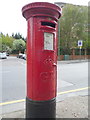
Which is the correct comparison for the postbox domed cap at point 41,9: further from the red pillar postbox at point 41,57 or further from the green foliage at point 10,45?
the green foliage at point 10,45

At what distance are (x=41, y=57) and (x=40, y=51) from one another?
0.10 meters

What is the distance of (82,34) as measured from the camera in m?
22.6

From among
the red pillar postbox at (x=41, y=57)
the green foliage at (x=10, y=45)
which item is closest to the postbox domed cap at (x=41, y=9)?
the red pillar postbox at (x=41, y=57)

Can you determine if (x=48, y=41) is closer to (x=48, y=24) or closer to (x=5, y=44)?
(x=48, y=24)

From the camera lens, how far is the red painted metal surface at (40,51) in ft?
6.38

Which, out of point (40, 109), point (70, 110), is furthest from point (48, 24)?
point (70, 110)

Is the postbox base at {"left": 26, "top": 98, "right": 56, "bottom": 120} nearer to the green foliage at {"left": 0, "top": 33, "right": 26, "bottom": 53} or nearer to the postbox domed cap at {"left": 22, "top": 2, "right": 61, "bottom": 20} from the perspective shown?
the postbox domed cap at {"left": 22, "top": 2, "right": 61, "bottom": 20}

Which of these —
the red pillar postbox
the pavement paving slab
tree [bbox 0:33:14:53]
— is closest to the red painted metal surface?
the red pillar postbox

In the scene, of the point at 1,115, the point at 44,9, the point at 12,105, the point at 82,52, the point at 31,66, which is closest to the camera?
the point at 44,9

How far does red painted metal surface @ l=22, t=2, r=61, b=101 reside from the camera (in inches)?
76.5

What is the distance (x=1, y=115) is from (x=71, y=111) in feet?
5.15

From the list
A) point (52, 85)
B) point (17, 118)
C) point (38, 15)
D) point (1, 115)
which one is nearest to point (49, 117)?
point (52, 85)

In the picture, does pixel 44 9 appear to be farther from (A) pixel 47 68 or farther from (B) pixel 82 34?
(B) pixel 82 34

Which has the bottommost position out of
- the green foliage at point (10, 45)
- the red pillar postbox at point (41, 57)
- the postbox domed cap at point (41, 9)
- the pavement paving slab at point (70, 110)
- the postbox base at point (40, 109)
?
the pavement paving slab at point (70, 110)
